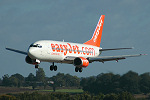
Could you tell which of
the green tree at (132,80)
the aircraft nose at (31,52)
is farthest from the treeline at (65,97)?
the aircraft nose at (31,52)

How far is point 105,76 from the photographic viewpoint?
15125cm

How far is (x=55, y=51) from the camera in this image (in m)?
62.8

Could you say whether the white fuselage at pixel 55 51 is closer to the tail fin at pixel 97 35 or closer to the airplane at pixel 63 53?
the airplane at pixel 63 53

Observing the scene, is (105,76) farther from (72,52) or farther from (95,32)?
(72,52)

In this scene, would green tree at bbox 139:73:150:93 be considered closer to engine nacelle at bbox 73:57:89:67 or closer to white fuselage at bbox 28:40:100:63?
white fuselage at bbox 28:40:100:63

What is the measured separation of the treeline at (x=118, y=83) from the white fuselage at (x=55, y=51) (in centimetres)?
4347

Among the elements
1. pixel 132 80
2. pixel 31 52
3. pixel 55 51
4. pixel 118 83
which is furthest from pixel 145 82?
pixel 31 52

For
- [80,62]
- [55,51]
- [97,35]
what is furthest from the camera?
[97,35]

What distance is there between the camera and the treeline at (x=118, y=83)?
11750 cm

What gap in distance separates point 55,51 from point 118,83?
94.9m

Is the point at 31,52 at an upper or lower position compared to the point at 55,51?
lower

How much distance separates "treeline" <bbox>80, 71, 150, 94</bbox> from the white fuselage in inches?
1711

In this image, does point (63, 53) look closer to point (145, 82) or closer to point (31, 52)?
point (31, 52)

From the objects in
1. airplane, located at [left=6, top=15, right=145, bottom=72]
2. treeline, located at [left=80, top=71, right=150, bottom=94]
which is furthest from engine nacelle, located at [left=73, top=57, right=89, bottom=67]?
treeline, located at [left=80, top=71, right=150, bottom=94]
